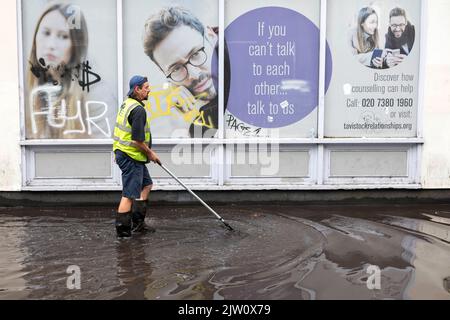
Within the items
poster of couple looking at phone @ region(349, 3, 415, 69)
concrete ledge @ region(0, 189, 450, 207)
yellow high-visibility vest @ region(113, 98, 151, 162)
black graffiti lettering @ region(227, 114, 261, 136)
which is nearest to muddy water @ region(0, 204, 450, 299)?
concrete ledge @ region(0, 189, 450, 207)

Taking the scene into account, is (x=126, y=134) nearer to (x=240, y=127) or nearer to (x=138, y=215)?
(x=138, y=215)

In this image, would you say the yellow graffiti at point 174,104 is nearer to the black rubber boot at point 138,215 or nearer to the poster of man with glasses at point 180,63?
the poster of man with glasses at point 180,63

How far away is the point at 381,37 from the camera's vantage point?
7.53 meters

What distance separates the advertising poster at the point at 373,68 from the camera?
7.50 metres

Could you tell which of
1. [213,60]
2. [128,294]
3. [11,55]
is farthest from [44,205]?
[128,294]

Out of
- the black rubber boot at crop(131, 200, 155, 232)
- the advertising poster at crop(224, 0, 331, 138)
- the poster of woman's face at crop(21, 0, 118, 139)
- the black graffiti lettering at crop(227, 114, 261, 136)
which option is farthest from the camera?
the black graffiti lettering at crop(227, 114, 261, 136)

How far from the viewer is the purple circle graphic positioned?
294 inches

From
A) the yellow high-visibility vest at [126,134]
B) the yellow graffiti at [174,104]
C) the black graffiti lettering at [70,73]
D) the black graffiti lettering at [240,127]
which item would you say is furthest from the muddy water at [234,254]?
the black graffiti lettering at [70,73]

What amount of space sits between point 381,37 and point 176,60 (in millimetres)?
3086

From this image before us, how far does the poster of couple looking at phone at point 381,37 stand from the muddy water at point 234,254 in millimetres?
2262

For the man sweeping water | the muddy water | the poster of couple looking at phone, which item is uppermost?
the poster of couple looking at phone

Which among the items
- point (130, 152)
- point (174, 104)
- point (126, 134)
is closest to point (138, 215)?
point (130, 152)

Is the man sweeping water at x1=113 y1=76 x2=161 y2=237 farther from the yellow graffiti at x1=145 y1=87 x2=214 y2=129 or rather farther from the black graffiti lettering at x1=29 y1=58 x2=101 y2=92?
the black graffiti lettering at x1=29 y1=58 x2=101 y2=92

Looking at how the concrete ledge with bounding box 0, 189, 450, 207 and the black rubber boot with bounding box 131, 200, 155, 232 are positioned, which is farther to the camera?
the concrete ledge with bounding box 0, 189, 450, 207
